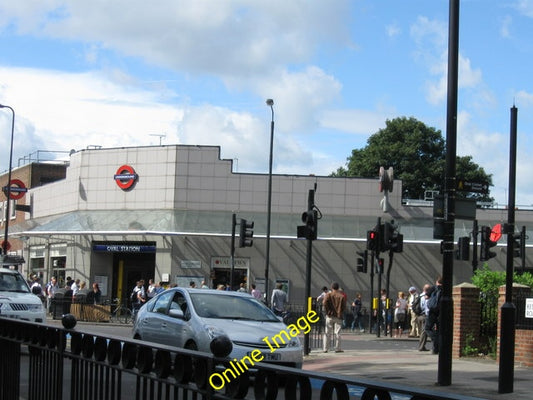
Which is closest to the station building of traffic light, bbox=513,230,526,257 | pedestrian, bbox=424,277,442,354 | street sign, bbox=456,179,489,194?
traffic light, bbox=513,230,526,257

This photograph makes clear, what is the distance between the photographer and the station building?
4406 cm

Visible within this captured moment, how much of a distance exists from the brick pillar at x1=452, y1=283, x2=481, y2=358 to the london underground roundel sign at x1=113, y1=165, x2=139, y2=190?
2902cm

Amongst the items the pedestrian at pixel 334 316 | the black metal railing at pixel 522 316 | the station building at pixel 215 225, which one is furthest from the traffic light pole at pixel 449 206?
the station building at pixel 215 225

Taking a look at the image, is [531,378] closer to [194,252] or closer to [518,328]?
[518,328]

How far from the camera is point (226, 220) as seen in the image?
44781mm

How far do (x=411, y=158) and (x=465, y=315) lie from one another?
5080 cm

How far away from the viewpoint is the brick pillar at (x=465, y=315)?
64.7ft

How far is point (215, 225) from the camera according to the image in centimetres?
4450

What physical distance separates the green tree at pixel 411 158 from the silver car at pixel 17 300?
51558 mm

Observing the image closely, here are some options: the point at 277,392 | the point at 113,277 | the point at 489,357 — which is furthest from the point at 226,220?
the point at 277,392

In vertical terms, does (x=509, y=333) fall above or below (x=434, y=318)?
above

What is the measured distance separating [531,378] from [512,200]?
3.86 metres

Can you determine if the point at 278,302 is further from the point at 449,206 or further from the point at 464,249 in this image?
the point at 449,206

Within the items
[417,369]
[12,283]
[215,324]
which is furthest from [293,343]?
[12,283]
